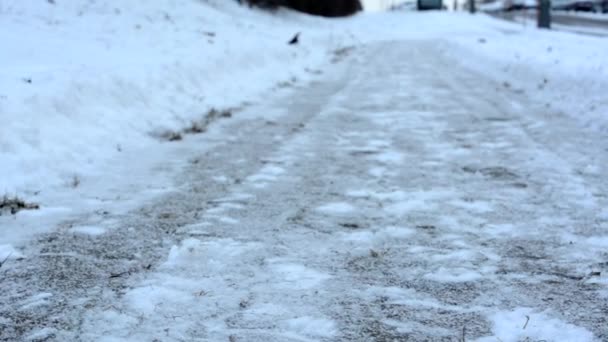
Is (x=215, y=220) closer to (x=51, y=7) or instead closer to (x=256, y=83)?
(x=256, y=83)

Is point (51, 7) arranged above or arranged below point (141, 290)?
above

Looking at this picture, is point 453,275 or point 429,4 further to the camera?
point 429,4

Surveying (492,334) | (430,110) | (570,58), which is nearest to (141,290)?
(492,334)

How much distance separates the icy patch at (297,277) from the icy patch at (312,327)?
0.36 m

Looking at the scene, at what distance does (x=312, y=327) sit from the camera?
2.95 m

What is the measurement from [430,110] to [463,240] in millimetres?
5259

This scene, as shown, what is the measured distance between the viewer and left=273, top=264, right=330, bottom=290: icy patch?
11.1 feet

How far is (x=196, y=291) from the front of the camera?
3.30 meters

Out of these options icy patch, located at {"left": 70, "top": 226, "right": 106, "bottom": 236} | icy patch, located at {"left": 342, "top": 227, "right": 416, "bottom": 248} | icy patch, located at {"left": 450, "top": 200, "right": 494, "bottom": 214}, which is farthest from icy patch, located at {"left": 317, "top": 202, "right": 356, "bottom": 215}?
icy patch, located at {"left": 70, "top": 226, "right": 106, "bottom": 236}

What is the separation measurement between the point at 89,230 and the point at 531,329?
287cm

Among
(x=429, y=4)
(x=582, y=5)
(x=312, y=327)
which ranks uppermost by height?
(x=429, y=4)

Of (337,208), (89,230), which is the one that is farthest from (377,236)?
(89,230)

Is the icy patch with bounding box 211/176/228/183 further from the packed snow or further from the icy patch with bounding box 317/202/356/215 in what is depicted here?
the icy patch with bounding box 317/202/356/215

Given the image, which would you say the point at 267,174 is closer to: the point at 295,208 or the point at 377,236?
the point at 295,208
